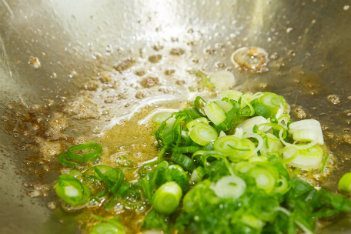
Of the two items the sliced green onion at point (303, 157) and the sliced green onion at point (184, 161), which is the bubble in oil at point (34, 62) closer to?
the sliced green onion at point (184, 161)

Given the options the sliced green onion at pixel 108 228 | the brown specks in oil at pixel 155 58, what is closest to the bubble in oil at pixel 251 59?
the brown specks in oil at pixel 155 58

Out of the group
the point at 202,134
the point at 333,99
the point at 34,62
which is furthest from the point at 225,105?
the point at 34,62

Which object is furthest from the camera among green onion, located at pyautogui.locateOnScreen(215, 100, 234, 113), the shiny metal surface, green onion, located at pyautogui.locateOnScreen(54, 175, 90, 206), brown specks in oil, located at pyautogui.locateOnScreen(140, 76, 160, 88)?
brown specks in oil, located at pyautogui.locateOnScreen(140, 76, 160, 88)

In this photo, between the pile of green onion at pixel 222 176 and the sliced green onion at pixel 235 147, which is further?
the sliced green onion at pixel 235 147

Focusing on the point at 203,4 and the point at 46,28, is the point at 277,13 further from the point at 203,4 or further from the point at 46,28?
the point at 46,28

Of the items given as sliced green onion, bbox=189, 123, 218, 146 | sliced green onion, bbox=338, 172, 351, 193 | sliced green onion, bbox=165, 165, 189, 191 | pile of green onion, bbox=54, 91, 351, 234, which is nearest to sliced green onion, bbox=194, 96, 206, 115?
pile of green onion, bbox=54, 91, 351, 234

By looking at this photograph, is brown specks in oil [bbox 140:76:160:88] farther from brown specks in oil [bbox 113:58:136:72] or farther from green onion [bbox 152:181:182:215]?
green onion [bbox 152:181:182:215]
